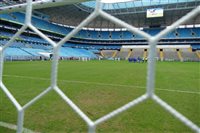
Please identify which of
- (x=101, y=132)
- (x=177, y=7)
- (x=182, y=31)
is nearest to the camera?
(x=101, y=132)

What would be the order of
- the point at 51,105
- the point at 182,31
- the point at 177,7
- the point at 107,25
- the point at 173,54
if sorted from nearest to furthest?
the point at 51,105 < the point at 177,7 < the point at 173,54 < the point at 182,31 < the point at 107,25

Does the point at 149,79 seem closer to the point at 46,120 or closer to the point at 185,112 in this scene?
the point at 46,120

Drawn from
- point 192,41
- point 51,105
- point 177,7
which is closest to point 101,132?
point 51,105

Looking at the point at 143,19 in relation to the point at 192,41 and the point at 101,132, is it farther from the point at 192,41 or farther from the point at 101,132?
the point at 101,132

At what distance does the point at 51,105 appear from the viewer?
4969 millimetres

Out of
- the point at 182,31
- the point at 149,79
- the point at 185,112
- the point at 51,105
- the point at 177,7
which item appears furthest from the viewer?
the point at 182,31

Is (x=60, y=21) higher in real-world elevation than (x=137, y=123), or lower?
higher

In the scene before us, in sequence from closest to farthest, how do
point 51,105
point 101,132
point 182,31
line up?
point 101,132, point 51,105, point 182,31

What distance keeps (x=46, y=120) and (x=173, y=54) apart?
49.9 meters

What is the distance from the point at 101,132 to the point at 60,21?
51.3 meters

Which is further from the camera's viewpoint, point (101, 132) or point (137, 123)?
point (137, 123)

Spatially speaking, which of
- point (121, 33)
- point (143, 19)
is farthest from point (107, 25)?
point (143, 19)

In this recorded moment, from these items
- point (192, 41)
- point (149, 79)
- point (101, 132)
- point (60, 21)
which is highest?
point (60, 21)

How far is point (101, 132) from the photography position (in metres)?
3.34
